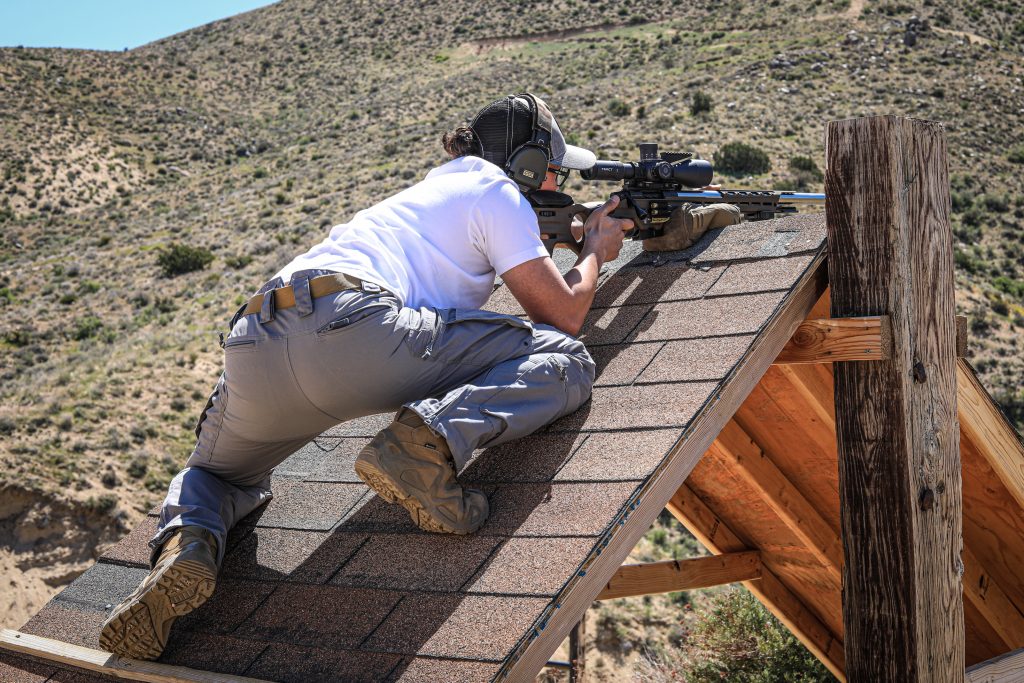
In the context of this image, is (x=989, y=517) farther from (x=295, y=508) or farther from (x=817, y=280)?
Answer: (x=295, y=508)

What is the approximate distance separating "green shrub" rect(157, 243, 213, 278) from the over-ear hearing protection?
2430 centimetres

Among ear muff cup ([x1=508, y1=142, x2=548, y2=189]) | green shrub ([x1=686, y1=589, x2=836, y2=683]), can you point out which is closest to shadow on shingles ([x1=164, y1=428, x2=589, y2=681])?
ear muff cup ([x1=508, y1=142, x2=548, y2=189])

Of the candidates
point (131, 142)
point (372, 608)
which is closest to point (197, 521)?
point (372, 608)

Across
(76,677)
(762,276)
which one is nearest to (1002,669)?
(762,276)

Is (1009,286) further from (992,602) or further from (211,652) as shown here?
(211,652)

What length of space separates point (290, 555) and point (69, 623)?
0.88 metres

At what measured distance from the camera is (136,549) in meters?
3.41

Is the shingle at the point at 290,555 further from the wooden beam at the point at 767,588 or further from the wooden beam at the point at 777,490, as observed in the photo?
the wooden beam at the point at 767,588

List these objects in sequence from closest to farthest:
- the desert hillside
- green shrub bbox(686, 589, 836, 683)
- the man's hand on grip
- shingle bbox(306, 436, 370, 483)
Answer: shingle bbox(306, 436, 370, 483) → the man's hand on grip → green shrub bbox(686, 589, 836, 683) → the desert hillside

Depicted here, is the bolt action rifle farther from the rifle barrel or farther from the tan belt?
the tan belt

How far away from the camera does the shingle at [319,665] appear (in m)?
2.22

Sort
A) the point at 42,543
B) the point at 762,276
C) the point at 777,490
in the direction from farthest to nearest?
the point at 42,543 < the point at 777,490 < the point at 762,276

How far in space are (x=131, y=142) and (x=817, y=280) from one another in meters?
44.5

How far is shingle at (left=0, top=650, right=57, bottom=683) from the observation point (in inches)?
112
